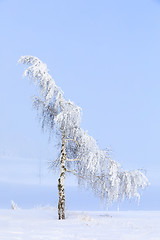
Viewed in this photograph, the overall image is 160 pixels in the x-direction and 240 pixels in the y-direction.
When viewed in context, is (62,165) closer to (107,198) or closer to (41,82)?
(107,198)

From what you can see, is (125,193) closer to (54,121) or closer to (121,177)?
(121,177)

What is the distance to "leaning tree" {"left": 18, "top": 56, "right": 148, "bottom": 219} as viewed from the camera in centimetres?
1185

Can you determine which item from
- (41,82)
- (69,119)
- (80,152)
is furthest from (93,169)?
(41,82)

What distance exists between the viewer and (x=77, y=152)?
496 inches

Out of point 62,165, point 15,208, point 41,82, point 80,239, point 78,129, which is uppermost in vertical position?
point 41,82

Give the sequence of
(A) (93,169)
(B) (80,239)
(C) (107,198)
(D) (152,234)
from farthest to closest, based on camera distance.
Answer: (C) (107,198) < (A) (93,169) < (D) (152,234) < (B) (80,239)

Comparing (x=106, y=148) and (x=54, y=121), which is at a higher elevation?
(x=54, y=121)

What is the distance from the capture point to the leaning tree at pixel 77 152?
11852mm

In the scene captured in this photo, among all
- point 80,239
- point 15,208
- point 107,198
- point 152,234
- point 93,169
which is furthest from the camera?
point 15,208

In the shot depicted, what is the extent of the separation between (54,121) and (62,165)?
158cm

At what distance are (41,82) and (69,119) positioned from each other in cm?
164

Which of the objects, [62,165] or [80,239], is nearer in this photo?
[80,239]

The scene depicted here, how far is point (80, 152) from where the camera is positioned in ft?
40.7

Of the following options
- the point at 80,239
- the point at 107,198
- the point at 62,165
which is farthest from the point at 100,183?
the point at 80,239
